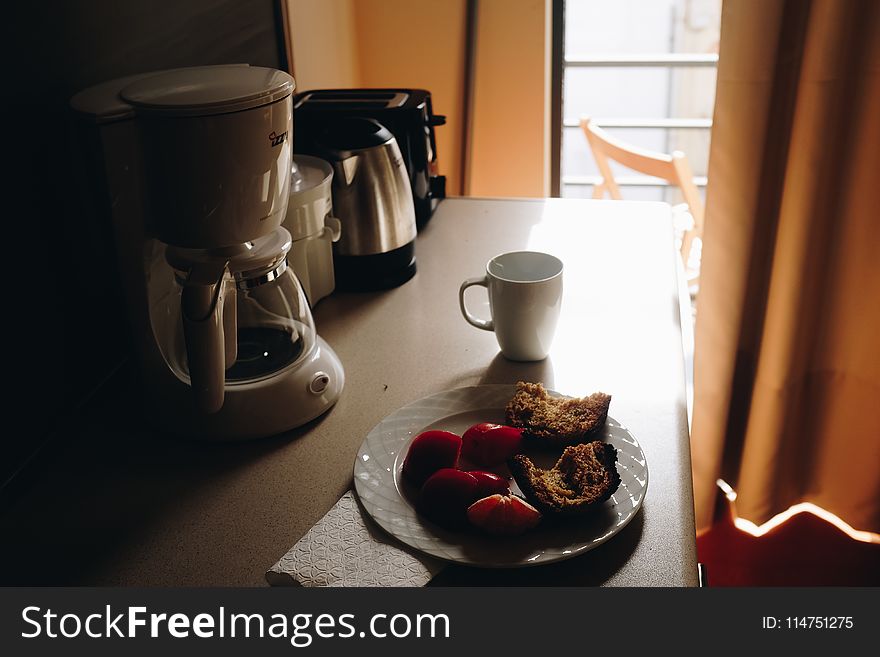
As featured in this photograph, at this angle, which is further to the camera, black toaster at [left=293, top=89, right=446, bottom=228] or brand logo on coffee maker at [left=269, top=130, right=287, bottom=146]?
black toaster at [left=293, top=89, right=446, bottom=228]

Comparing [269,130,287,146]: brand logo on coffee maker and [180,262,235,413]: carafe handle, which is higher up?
[269,130,287,146]: brand logo on coffee maker

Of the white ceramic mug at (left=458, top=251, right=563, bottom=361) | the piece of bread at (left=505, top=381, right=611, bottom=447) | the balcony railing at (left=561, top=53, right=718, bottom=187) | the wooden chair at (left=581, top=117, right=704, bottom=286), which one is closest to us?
the piece of bread at (left=505, top=381, right=611, bottom=447)

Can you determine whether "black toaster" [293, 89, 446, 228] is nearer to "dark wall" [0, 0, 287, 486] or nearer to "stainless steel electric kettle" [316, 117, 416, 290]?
"stainless steel electric kettle" [316, 117, 416, 290]

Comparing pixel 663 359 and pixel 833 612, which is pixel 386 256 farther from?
pixel 833 612

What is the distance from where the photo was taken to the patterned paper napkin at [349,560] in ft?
2.19

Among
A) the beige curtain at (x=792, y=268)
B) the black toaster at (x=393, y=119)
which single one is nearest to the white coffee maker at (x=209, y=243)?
the black toaster at (x=393, y=119)

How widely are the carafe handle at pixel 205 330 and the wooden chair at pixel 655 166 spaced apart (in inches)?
55.1

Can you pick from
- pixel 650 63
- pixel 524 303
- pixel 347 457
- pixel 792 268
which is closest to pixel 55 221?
pixel 347 457

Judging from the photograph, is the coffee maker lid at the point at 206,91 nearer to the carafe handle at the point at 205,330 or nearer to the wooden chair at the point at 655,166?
the carafe handle at the point at 205,330

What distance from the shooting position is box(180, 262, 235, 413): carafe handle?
70 cm

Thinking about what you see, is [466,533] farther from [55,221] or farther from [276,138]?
[55,221]

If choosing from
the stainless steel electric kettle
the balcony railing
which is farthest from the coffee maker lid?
the balcony railing

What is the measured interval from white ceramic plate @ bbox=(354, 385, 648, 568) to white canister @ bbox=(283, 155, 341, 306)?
0.29 meters

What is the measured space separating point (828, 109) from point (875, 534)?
78 cm
